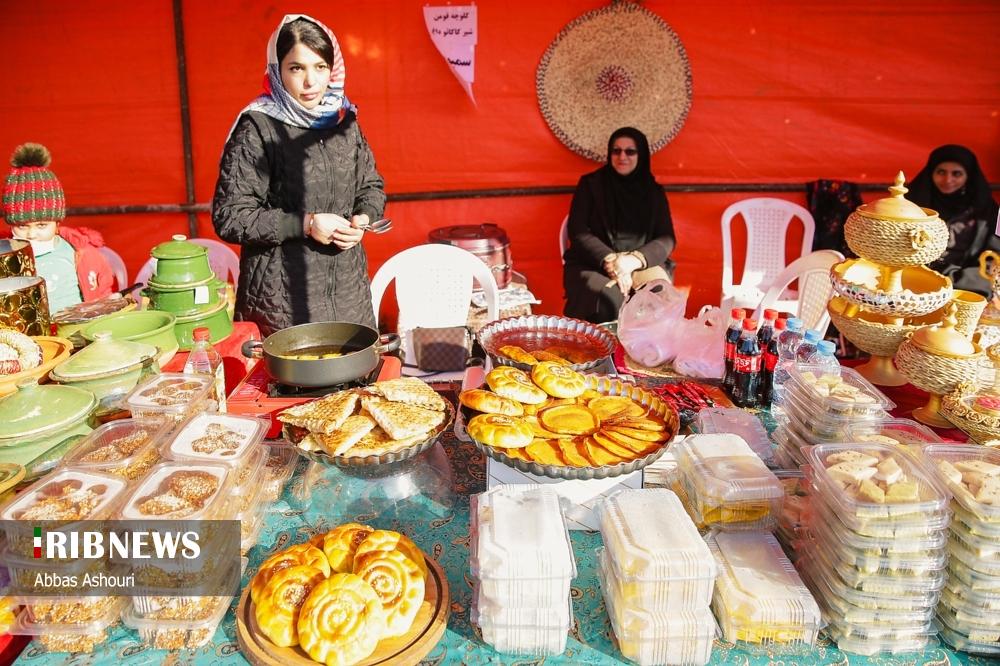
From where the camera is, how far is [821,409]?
1899mm

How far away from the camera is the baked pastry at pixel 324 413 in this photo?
1.79 meters

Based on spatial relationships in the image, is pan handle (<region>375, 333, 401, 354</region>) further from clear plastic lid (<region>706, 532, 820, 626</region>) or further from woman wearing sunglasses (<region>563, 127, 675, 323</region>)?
woman wearing sunglasses (<region>563, 127, 675, 323</region>)

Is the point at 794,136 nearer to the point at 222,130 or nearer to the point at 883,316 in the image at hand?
the point at 883,316

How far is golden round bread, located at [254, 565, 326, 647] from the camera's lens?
1.34 m

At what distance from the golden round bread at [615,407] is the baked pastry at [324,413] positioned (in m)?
0.71

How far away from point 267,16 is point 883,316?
489cm

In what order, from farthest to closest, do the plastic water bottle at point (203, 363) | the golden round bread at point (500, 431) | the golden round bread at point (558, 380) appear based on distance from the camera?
the plastic water bottle at point (203, 363)
the golden round bread at point (558, 380)
the golden round bread at point (500, 431)

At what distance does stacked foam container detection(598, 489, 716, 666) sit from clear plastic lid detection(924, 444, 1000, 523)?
0.57 meters

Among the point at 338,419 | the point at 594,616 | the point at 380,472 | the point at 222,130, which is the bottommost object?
the point at 594,616

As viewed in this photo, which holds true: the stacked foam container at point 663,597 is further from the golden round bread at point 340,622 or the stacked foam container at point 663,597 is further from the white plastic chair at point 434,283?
the white plastic chair at point 434,283

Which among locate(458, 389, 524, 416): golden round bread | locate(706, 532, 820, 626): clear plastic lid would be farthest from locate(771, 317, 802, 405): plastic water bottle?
locate(458, 389, 524, 416): golden round bread

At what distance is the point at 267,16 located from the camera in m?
5.27

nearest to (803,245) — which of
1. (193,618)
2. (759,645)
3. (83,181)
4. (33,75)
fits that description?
(759,645)

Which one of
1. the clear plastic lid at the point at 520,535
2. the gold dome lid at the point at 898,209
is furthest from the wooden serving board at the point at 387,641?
the gold dome lid at the point at 898,209
